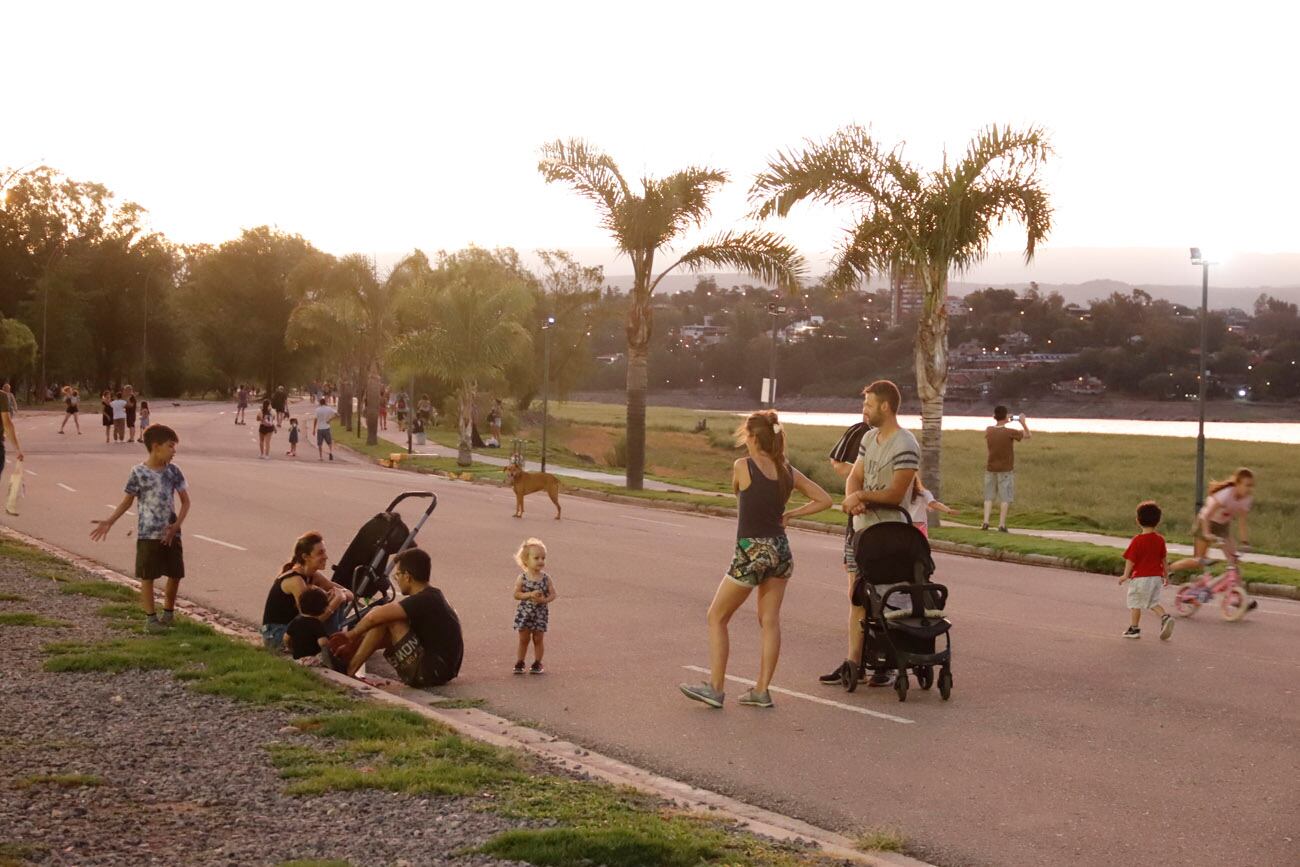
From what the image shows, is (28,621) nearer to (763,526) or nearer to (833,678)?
(763,526)

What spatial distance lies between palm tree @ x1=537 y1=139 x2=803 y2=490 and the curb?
21836 millimetres

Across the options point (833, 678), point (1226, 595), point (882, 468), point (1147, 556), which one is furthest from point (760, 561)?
point (1226, 595)

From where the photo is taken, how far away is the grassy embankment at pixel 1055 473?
25.0m

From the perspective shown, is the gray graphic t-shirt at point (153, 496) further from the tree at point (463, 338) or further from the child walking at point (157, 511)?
the tree at point (463, 338)

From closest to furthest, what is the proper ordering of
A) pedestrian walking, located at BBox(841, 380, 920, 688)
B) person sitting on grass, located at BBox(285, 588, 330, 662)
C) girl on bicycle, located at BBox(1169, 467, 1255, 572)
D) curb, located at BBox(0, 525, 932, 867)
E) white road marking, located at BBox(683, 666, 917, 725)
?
curb, located at BBox(0, 525, 932, 867), white road marking, located at BBox(683, 666, 917, 725), pedestrian walking, located at BBox(841, 380, 920, 688), person sitting on grass, located at BBox(285, 588, 330, 662), girl on bicycle, located at BBox(1169, 467, 1255, 572)

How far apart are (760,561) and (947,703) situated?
1886 mm

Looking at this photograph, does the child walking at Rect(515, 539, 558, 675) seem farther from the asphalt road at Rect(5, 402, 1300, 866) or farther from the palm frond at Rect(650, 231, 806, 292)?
the palm frond at Rect(650, 231, 806, 292)

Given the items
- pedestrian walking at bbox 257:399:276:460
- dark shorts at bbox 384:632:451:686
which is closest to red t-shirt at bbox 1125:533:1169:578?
dark shorts at bbox 384:632:451:686

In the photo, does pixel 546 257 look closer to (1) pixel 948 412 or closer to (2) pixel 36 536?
(2) pixel 36 536

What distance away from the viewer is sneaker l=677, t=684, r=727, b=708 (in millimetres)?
9531

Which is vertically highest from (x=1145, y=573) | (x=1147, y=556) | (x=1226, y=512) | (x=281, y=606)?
(x=1226, y=512)

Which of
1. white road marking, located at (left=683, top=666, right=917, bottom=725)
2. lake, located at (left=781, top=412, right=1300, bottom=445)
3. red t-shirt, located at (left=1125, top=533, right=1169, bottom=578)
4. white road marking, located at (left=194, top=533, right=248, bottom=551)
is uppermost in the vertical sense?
lake, located at (left=781, top=412, right=1300, bottom=445)

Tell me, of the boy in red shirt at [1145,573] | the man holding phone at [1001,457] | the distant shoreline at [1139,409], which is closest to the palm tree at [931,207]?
the man holding phone at [1001,457]

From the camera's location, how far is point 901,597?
9.83 metres
